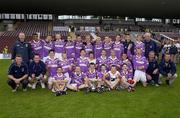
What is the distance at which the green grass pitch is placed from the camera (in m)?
6.86

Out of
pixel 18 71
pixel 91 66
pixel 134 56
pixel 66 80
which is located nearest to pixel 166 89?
pixel 134 56

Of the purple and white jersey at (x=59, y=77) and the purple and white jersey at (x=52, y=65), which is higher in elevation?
the purple and white jersey at (x=52, y=65)

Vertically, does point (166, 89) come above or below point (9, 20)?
below

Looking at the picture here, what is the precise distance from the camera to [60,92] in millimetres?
8875

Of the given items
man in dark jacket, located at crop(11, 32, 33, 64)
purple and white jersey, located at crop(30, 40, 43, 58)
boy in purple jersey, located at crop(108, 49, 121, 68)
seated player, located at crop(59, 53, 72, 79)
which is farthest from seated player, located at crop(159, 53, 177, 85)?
man in dark jacket, located at crop(11, 32, 33, 64)

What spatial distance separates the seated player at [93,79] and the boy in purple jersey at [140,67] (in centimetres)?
134

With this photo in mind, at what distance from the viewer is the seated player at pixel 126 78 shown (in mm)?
9570

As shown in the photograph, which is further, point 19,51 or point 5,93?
point 19,51

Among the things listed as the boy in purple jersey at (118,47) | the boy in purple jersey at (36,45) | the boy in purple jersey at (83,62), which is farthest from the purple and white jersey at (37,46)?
the boy in purple jersey at (118,47)

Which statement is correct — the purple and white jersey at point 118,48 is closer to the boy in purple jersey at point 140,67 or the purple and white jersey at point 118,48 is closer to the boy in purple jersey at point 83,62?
the boy in purple jersey at point 140,67

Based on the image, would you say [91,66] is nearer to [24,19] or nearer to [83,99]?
[83,99]

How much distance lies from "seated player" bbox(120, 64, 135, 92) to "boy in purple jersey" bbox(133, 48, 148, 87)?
29 cm

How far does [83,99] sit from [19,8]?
26.4 meters

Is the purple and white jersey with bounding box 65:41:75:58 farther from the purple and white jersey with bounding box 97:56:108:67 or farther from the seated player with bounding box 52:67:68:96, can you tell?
the seated player with bounding box 52:67:68:96
